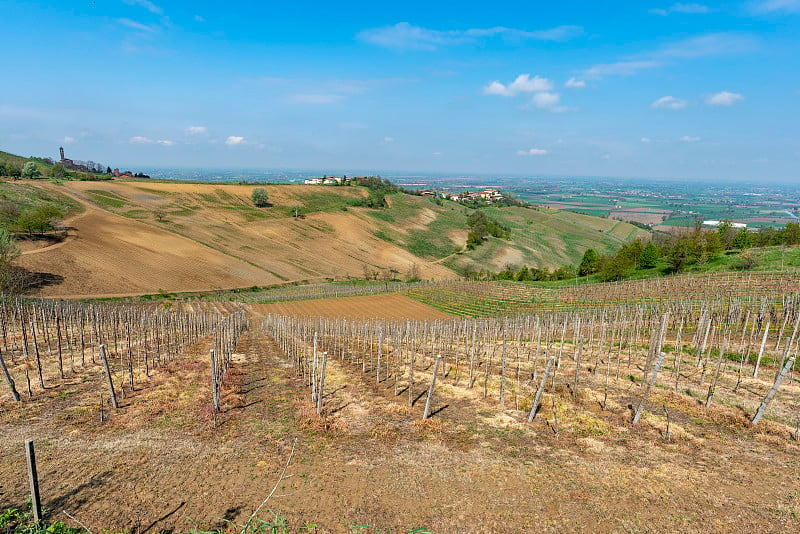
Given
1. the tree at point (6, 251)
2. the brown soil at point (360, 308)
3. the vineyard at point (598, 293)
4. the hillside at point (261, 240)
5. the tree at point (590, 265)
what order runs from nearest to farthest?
the vineyard at point (598, 293)
the tree at point (6, 251)
the brown soil at point (360, 308)
the hillside at point (261, 240)
the tree at point (590, 265)

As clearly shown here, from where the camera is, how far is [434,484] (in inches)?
363

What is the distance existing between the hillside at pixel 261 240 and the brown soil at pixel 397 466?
1623 inches

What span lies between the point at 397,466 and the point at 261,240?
73.7 m

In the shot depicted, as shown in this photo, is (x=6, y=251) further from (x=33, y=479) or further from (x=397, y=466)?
(x=397, y=466)

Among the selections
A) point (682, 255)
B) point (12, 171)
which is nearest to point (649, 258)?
point (682, 255)

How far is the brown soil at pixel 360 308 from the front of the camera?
43.8 m

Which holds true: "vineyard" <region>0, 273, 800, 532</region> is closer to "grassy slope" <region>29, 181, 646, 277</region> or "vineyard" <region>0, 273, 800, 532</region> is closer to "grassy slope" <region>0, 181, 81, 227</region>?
"grassy slope" <region>0, 181, 81, 227</region>

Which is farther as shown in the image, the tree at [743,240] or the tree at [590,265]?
the tree at [590,265]

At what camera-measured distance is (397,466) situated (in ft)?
32.8

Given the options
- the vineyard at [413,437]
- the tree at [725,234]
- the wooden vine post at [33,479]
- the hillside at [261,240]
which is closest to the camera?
the wooden vine post at [33,479]

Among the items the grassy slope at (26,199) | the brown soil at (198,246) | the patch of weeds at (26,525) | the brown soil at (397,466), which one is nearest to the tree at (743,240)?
the brown soil at (198,246)

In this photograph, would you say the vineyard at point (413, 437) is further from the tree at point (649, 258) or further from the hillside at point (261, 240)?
the tree at point (649, 258)

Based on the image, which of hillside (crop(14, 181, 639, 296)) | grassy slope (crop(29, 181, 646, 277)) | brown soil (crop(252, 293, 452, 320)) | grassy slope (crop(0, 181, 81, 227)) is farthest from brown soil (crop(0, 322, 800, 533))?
grassy slope (crop(0, 181, 81, 227))

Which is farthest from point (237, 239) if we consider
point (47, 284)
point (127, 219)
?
point (47, 284)
